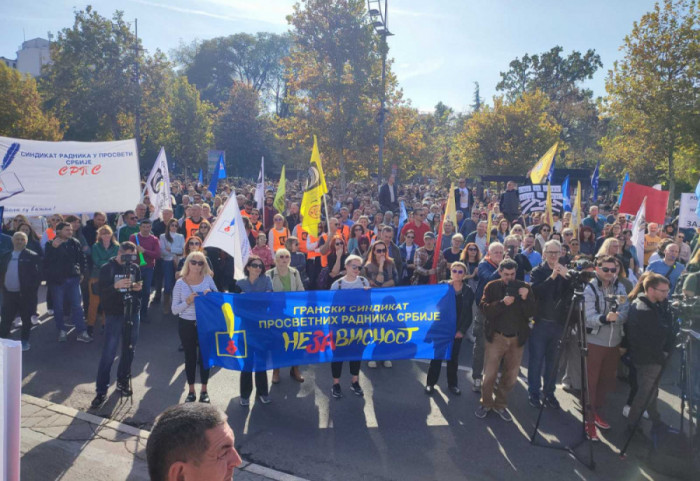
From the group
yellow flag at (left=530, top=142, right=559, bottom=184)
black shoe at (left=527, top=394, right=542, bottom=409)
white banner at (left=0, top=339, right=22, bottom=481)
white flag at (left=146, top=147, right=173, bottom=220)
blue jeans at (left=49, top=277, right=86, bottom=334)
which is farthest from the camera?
yellow flag at (left=530, top=142, right=559, bottom=184)

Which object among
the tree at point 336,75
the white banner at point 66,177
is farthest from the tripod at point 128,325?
the tree at point 336,75

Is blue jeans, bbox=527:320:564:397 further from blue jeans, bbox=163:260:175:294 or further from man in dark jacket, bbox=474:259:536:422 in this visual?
blue jeans, bbox=163:260:175:294

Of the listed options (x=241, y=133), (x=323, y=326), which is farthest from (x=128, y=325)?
(x=241, y=133)

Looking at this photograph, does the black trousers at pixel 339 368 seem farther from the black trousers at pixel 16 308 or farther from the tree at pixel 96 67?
the tree at pixel 96 67

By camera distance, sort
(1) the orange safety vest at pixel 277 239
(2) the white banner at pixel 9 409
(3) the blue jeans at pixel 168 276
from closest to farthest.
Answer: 1. (2) the white banner at pixel 9 409
2. (3) the blue jeans at pixel 168 276
3. (1) the orange safety vest at pixel 277 239

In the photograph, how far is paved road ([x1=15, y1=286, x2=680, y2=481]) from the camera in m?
5.07

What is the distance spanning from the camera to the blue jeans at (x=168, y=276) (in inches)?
393

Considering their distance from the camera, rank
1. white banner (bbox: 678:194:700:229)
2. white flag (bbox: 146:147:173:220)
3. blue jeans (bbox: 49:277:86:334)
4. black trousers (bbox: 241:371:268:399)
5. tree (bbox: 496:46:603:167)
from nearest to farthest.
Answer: black trousers (bbox: 241:371:268:399)
blue jeans (bbox: 49:277:86:334)
white flag (bbox: 146:147:173:220)
white banner (bbox: 678:194:700:229)
tree (bbox: 496:46:603:167)

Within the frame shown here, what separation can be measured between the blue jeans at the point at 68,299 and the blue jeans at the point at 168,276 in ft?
5.64

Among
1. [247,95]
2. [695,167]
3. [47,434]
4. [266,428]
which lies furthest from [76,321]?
[247,95]

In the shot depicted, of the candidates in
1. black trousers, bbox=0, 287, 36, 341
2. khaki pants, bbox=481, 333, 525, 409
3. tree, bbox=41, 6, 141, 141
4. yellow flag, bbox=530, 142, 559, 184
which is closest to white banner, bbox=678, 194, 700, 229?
yellow flag, bbox=530, 142, 559, 184

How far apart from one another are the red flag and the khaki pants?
8.47 meters

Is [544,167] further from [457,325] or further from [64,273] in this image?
[64,273]

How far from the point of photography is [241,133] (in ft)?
172
